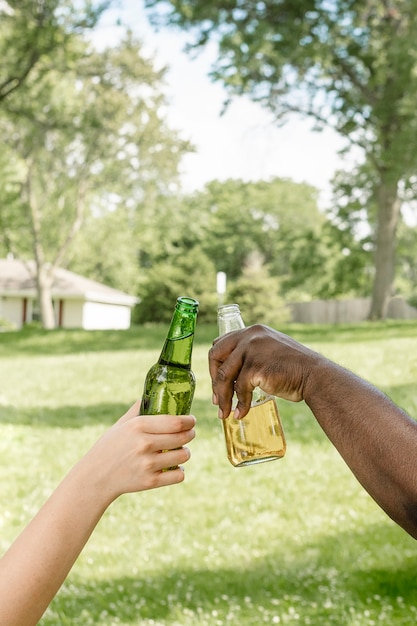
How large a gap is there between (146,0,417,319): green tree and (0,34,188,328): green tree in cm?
920

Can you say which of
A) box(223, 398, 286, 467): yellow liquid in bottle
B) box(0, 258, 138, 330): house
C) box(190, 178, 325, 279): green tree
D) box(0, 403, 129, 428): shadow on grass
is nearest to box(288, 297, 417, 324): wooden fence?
box(190, 178, 325, 279): green tree

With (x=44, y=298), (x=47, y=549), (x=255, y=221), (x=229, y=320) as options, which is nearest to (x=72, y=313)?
(x=44, y=298)

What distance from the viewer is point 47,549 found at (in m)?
1.23

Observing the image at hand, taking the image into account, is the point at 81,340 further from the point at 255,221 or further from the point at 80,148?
the point at 255,221

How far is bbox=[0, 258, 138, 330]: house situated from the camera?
1748 inches

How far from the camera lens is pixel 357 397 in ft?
4.49

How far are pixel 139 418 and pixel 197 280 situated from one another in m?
29.2

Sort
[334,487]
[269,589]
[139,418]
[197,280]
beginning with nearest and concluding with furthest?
1. [139,418]
2. [269,589]
3. [334,487]
4. [197,280]

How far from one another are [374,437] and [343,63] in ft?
70.1

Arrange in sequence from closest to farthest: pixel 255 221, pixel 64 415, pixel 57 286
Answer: pixel 64 415 → pixel 57 286 → pixel 255 221

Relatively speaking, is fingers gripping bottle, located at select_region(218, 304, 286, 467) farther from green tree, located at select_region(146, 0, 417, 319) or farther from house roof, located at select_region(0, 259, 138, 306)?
house roof, located at select_region(0, 259, 138, 306)

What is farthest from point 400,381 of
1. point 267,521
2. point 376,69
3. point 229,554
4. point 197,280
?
point 197,280

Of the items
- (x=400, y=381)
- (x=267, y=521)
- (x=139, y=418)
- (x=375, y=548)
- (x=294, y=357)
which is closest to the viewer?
(x=139, y=418)

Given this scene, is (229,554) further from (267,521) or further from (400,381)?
(400,381)
